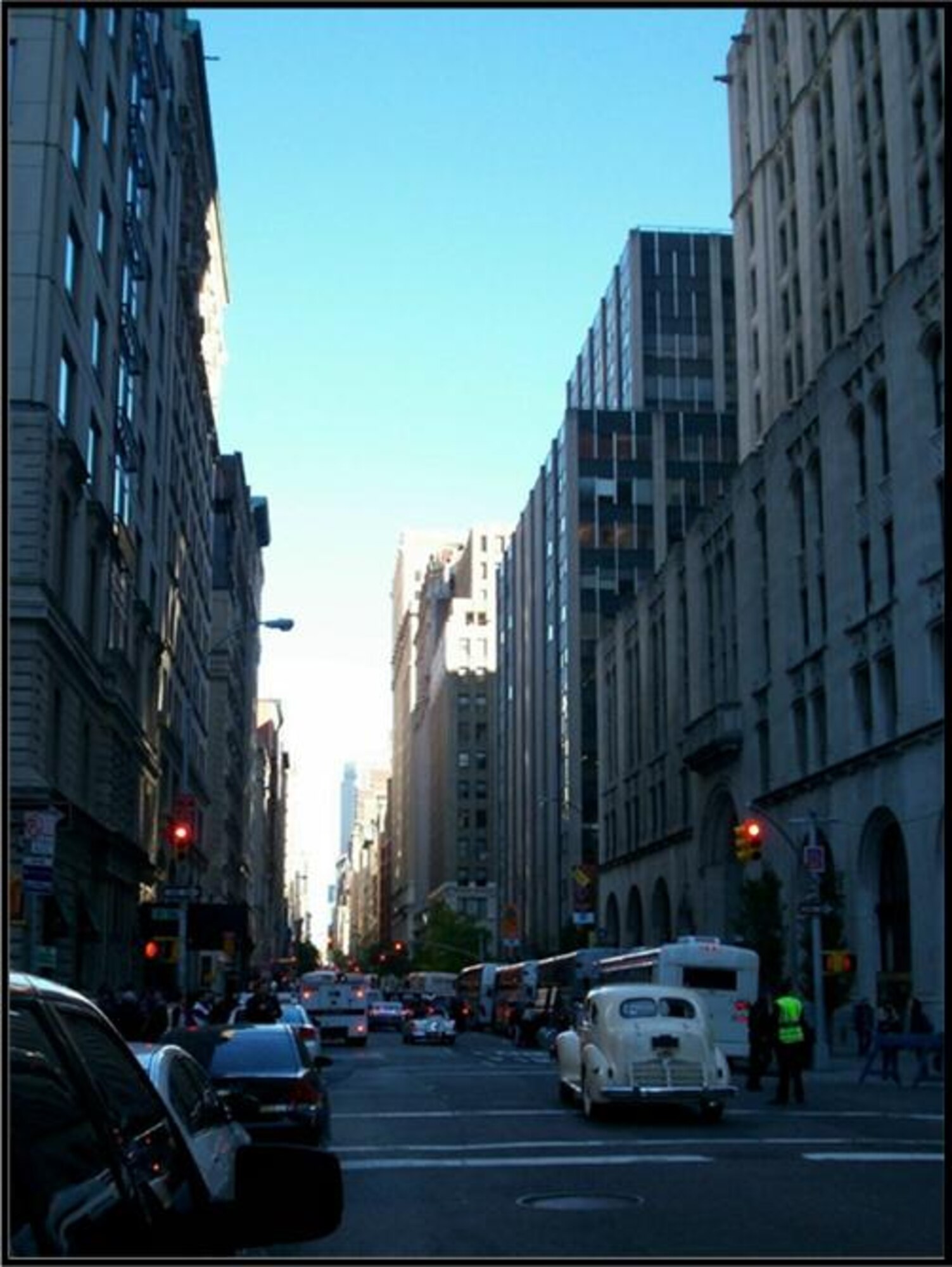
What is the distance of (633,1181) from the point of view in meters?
15.3

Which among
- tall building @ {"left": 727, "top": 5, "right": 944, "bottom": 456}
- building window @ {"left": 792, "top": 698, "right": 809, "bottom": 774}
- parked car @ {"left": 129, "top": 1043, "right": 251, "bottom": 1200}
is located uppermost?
tall building @ {"left": 727, "top": 5, "right": 944, "bottom": 456}

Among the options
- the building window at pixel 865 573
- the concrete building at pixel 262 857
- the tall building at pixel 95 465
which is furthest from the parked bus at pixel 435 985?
the building window at pixel 865 573

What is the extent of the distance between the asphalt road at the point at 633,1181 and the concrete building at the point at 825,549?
63.9ft

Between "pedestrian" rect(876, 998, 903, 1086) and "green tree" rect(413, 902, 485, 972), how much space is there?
327 feet

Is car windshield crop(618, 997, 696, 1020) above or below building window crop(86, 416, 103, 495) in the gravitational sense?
below

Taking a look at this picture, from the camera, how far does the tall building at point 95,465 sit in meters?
35.5

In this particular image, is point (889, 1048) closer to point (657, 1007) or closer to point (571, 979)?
point (657, 1007)

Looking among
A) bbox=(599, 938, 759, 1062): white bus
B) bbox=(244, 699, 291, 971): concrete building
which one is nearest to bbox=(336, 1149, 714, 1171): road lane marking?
bbox=(599, 938, 759, 1062): white bus

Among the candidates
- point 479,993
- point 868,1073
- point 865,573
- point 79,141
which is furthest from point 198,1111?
point 479,993

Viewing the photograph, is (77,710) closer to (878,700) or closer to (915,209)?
(878,700)

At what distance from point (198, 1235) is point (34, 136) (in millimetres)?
35459

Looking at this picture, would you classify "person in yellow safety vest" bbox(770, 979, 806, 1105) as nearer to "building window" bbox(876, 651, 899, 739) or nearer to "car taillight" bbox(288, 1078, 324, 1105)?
"car taillight" bbox(288, 1078, 324, 1105)

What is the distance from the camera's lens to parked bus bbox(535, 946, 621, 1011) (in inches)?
2192

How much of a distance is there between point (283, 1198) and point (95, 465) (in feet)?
135
